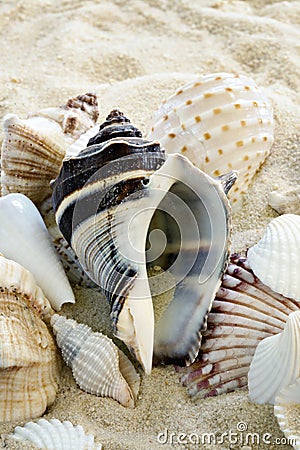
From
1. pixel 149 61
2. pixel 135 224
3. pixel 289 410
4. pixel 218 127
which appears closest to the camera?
pixel 289 410

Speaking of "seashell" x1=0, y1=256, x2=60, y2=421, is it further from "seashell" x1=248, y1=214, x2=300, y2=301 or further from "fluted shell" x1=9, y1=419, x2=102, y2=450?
"seashell" x1=248, y1=214, x2=300, y2=301

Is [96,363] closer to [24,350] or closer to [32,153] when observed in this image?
[24,350]

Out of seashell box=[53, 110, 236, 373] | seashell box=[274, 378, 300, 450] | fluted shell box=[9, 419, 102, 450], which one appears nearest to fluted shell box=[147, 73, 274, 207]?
seashell box=[53, 110, 236, 373]

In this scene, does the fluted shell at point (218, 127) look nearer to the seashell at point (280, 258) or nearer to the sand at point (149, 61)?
the sand at point (149, 61)

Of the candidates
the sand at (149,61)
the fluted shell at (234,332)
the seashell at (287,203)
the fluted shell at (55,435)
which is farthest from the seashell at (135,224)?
the seashell at (287,203)

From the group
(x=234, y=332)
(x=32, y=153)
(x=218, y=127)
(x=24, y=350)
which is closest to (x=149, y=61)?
(x=218, y=127)

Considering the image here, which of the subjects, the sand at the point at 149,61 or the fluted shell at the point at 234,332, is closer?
the fluted shell at the point at 234,332
